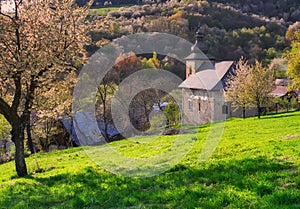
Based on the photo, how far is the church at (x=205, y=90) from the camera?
162ft

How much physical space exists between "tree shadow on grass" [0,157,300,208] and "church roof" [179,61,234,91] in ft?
130

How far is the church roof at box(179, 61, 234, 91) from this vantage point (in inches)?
1954

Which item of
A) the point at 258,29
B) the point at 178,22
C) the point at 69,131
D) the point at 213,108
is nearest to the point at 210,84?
the point at 213,108

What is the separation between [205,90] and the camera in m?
51.8

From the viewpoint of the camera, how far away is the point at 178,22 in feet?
431

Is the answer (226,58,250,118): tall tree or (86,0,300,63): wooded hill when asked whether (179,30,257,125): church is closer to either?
(226,58,250,118): tall tree

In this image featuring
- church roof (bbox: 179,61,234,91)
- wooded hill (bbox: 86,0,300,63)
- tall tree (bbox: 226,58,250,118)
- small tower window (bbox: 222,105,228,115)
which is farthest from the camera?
wooded hill (bbox: 86,0,300,63)

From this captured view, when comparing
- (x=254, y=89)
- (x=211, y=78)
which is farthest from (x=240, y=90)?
(x=211, y=78)

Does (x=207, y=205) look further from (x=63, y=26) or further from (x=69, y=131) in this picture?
(x=69, y=131)

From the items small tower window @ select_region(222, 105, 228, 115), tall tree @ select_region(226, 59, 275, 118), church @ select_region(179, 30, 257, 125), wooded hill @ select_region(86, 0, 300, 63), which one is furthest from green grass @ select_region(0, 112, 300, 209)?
wooded hill @ select_region(86, 0, 300, 63)

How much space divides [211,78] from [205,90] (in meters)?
2.24

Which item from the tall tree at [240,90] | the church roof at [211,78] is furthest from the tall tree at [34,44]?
the church roof at [211,78]

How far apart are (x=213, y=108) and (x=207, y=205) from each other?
144 ft

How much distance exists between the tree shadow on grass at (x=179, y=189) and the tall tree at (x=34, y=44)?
362 cm
